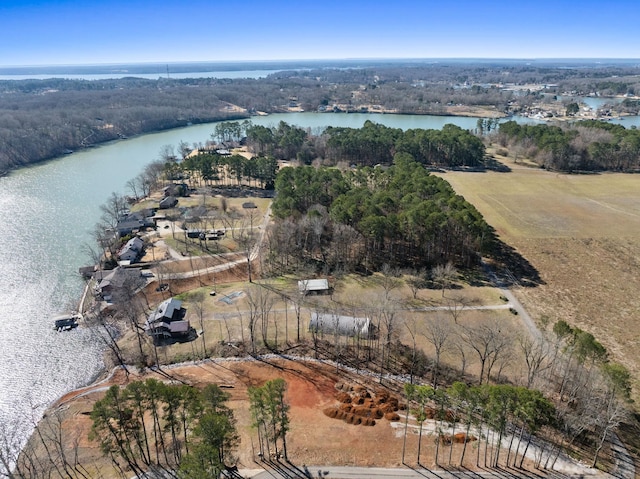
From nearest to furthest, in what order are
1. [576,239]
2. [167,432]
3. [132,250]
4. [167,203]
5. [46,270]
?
[167,432] < [46,270] < [132,250] < [576,239] < [167,203]

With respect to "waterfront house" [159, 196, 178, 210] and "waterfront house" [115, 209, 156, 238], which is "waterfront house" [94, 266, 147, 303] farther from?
"waterfront house" [159, 196, 178, 210]

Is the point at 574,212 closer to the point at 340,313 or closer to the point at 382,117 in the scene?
the point at 340,313

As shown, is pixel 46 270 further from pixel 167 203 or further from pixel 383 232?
pixel 383 232

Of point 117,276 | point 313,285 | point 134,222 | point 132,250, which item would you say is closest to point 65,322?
point 117,276

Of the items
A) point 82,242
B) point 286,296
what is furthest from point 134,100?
point 286,296

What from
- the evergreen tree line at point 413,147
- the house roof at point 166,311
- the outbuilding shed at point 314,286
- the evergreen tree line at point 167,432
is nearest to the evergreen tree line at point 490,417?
the evergreen tree line at point 167,432
